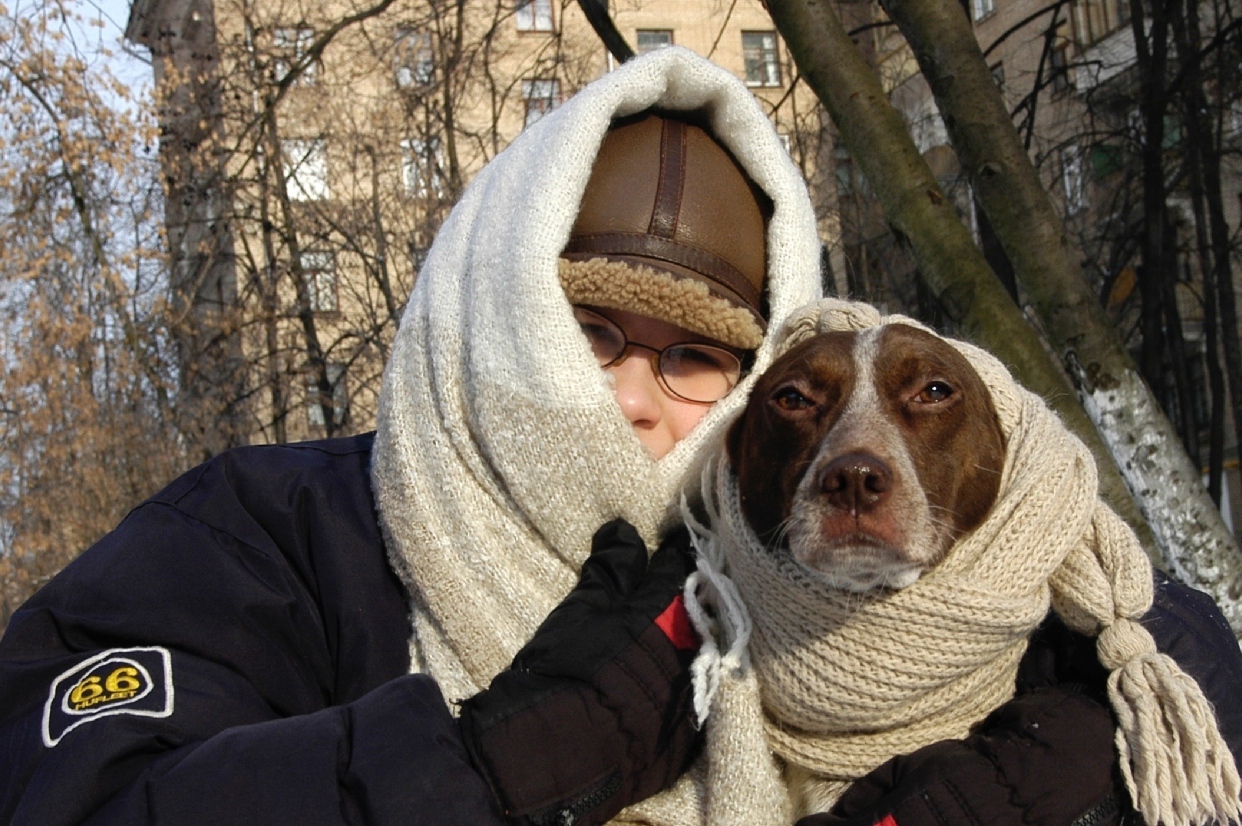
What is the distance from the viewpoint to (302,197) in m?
17.7

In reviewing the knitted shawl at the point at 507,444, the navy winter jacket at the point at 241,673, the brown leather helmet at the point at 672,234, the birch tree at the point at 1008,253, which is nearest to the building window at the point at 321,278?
the birch tree at the point at 1008,253

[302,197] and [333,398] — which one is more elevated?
[302,197]

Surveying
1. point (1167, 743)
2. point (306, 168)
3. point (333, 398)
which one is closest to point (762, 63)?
point (333, 398)

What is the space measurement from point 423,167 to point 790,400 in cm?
1433

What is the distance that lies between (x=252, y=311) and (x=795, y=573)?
1616 centimetres

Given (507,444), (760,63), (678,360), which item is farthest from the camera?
(760,63)

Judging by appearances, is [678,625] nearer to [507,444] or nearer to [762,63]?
[507,444]

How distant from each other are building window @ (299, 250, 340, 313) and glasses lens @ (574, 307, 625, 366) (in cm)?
1577

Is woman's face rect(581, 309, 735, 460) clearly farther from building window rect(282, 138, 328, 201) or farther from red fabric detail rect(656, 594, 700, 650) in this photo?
building window rect(282, 138, 328, 201)

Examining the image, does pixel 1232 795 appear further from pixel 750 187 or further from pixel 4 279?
pixel 4 279

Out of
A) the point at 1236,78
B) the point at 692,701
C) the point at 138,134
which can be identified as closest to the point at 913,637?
the point at 692,701

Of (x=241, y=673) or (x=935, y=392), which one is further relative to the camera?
(x=935, y=392)

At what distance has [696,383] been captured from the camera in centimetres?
228

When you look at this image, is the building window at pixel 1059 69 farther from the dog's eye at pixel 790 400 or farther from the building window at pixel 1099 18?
the dog's eye at pixel 790 400
